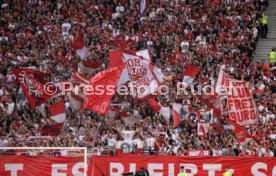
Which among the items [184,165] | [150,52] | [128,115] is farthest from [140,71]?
[150,52]

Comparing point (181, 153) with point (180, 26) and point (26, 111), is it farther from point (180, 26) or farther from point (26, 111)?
point (180, 26)

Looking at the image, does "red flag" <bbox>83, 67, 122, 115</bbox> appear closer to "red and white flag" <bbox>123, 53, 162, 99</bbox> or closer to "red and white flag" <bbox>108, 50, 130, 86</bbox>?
"red and white flag" <bbox>123, 53, 162, 99</bbox>

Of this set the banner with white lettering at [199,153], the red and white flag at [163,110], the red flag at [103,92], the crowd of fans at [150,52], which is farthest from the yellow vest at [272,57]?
the red flag at [103,92]

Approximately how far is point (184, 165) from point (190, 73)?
612 cm

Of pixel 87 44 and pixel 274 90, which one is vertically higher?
pixel 87 44

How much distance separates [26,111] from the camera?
40500 mm

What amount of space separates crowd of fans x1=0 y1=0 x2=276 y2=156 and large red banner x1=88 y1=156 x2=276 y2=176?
1903mm

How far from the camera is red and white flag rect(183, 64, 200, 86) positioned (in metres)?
38.2

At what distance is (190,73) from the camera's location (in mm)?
38438

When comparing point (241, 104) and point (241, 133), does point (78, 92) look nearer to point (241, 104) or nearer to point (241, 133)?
point (241, 104)

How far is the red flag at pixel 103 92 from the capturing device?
33875 mm

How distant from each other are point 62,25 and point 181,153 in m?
14.9

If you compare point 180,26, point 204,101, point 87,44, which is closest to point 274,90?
point 204,101

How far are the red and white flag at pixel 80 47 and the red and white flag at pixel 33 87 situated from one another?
5453 millimetres
